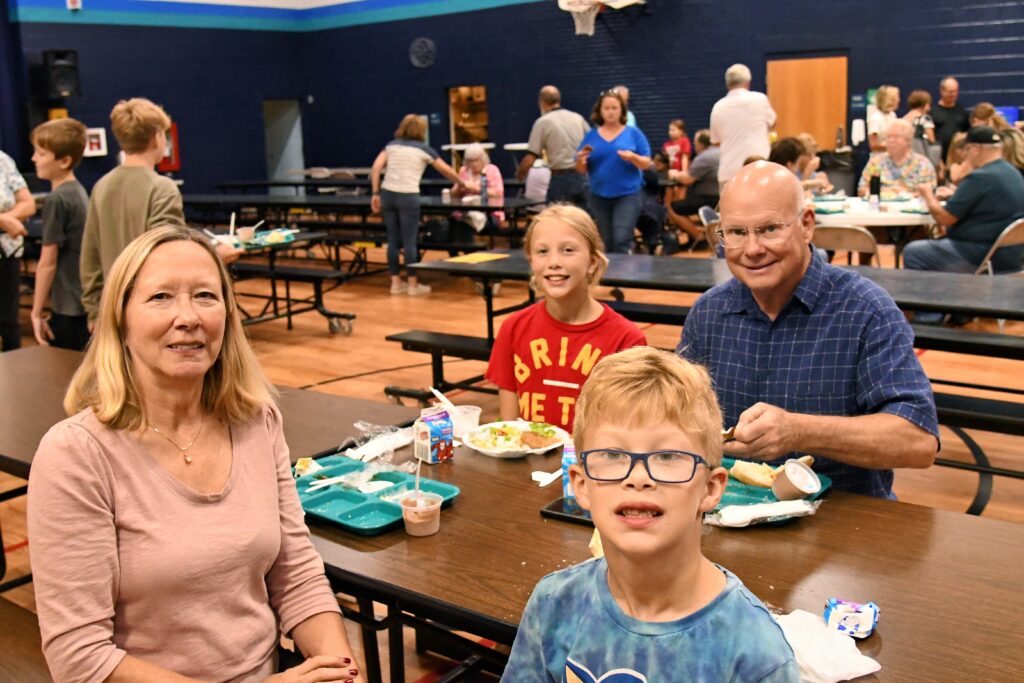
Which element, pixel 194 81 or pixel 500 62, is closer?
pixel 500 62

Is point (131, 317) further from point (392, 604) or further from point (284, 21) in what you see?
point (284, 21)

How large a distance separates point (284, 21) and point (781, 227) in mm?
16517

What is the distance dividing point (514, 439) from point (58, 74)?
13179 millimetres

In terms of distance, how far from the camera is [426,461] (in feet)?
7.97

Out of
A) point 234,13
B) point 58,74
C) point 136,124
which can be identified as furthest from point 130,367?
point 234,13

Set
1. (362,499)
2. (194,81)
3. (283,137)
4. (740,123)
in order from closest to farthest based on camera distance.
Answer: (362,499) < (740,123) < (194,81) < (283,137)

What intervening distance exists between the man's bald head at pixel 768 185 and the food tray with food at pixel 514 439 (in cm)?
71

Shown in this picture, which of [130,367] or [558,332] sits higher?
[130,367]

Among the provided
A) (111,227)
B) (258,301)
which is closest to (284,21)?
(258,301)

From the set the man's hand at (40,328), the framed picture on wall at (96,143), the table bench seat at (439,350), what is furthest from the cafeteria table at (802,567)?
the framed picture on wall at (96,143)

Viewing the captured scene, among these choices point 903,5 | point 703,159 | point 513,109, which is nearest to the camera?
point 703,159

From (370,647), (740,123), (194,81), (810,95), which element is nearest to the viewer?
(370,647)

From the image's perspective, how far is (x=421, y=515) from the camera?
1.99 meters

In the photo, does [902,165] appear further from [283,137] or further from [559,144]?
[283,137]
